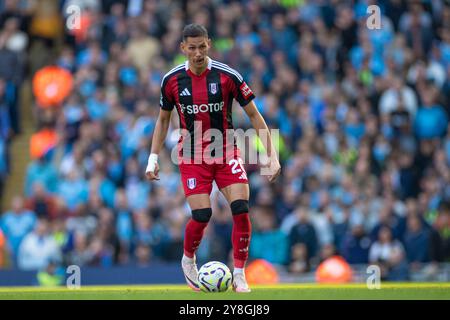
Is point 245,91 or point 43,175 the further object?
point 43,175

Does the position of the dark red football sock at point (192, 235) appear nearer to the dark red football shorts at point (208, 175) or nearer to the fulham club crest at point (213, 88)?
the dark red football shorts at point (208, 175)

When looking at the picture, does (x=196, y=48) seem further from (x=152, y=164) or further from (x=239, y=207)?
(x=239, y=207)

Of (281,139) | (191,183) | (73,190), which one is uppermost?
(281,139)

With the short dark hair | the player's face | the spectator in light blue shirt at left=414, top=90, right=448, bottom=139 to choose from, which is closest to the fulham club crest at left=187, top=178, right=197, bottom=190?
the player's face

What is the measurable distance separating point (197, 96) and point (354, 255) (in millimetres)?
6955

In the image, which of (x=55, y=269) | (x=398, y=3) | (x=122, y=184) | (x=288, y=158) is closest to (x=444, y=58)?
(x=398, y=3)

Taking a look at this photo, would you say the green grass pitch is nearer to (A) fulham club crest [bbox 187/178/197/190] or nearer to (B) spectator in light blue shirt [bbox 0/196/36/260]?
(A) fulham club crest [bbox 187/178/197/190]

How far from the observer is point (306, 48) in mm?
22797

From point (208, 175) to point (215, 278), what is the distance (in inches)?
45.4

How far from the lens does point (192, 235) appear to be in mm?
13164

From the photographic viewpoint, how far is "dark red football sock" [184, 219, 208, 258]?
13094mm

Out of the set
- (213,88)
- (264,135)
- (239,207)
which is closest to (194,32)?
(213,88)

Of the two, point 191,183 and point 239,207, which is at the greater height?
point 191,183

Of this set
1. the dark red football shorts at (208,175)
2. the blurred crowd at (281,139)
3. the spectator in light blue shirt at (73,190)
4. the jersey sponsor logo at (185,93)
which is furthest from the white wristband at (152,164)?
the spectator in light blue shirt at (73,190)
